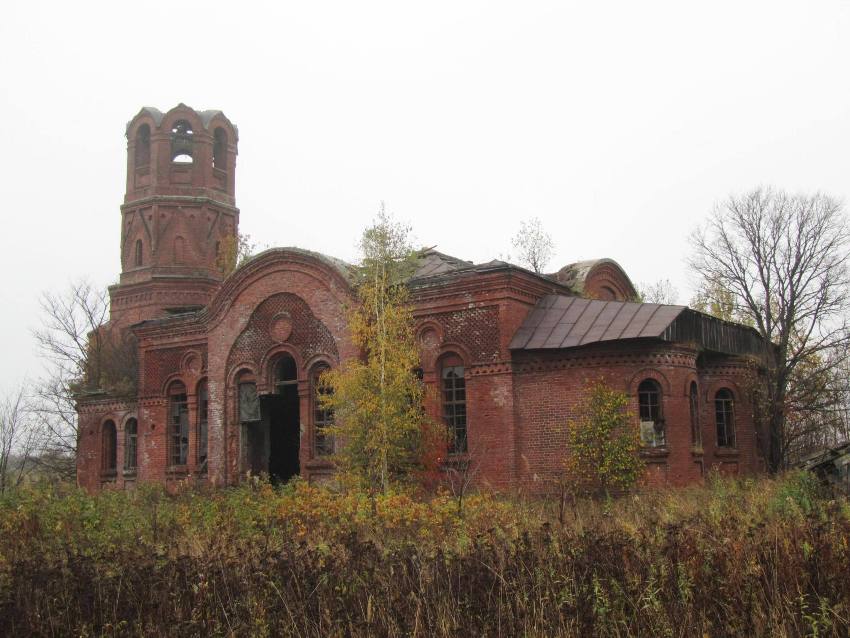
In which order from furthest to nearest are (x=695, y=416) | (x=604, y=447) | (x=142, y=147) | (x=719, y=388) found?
(x=142, y=147) < (x=719, y=388) < (x=695, y=416) < (x=604, y=447)

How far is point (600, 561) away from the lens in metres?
6.14

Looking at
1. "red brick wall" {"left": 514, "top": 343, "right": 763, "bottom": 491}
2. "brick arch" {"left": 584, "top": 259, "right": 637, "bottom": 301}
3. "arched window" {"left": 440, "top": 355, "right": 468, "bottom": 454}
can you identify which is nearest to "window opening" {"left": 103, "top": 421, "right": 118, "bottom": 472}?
"arched window" {"left": 440, "top": 355, "right": 468, "bottom": 454}

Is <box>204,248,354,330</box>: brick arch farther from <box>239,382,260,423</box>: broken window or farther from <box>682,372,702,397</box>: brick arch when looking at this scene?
<box>682,372,702,397</box>: brick arch

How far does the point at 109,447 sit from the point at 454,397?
14.8 m

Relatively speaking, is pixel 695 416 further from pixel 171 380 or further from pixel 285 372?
pixel 171 380

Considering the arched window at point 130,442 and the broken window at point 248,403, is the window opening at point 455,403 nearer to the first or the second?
the broken window at point 248,403

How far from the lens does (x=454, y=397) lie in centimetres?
1909

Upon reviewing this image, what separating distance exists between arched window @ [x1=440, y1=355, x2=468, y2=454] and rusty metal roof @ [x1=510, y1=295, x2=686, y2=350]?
1.66 metres

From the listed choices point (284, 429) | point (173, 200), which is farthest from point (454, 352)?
point (173, 200)

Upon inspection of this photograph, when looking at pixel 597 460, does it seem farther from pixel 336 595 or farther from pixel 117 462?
pixel 117 462

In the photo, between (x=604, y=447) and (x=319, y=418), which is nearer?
(x=604, y=447)

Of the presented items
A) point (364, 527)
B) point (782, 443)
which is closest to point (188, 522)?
point (364, 527)

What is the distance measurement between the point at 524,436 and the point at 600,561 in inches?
469

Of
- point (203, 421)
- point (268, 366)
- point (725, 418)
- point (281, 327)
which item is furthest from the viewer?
point (203, 421)
